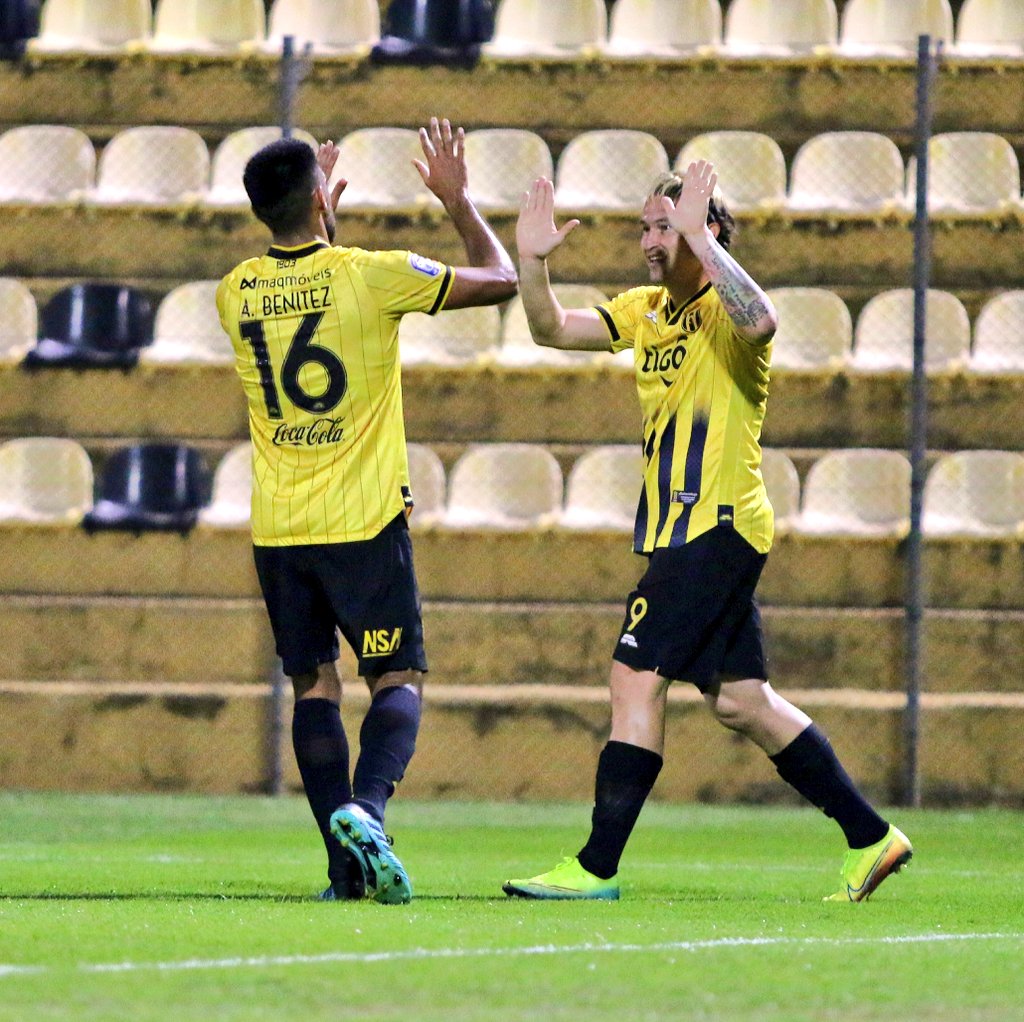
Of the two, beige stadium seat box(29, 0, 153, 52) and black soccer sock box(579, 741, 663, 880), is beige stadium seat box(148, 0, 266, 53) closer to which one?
beige stadium seat box(29, 0, 153, 52)

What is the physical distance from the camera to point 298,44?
463 inches

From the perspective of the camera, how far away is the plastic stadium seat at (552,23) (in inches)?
467

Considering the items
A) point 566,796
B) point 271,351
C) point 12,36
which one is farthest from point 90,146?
point 271,351

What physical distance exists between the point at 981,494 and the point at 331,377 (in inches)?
234

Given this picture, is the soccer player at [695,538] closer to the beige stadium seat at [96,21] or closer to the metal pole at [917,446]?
the metal pole at [917,446]

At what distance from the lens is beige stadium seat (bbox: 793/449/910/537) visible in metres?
10.2

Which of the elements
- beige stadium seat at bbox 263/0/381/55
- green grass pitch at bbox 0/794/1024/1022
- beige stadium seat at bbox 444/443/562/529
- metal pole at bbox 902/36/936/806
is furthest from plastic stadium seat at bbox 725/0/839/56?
green grass pitch at bbox 0/794/1024/1022

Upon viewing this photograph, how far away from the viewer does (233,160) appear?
11.2 m

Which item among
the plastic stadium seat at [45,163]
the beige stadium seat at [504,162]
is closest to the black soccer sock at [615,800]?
the beige stadium seat at [504,162]

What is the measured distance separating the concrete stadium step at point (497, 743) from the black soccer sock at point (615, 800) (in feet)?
14.9

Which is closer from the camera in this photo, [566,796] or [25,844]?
[25,844]

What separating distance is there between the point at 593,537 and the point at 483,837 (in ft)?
8.39

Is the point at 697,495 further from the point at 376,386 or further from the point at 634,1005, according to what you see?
the point at 634,1005

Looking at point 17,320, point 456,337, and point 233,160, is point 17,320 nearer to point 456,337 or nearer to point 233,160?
point 233,160
